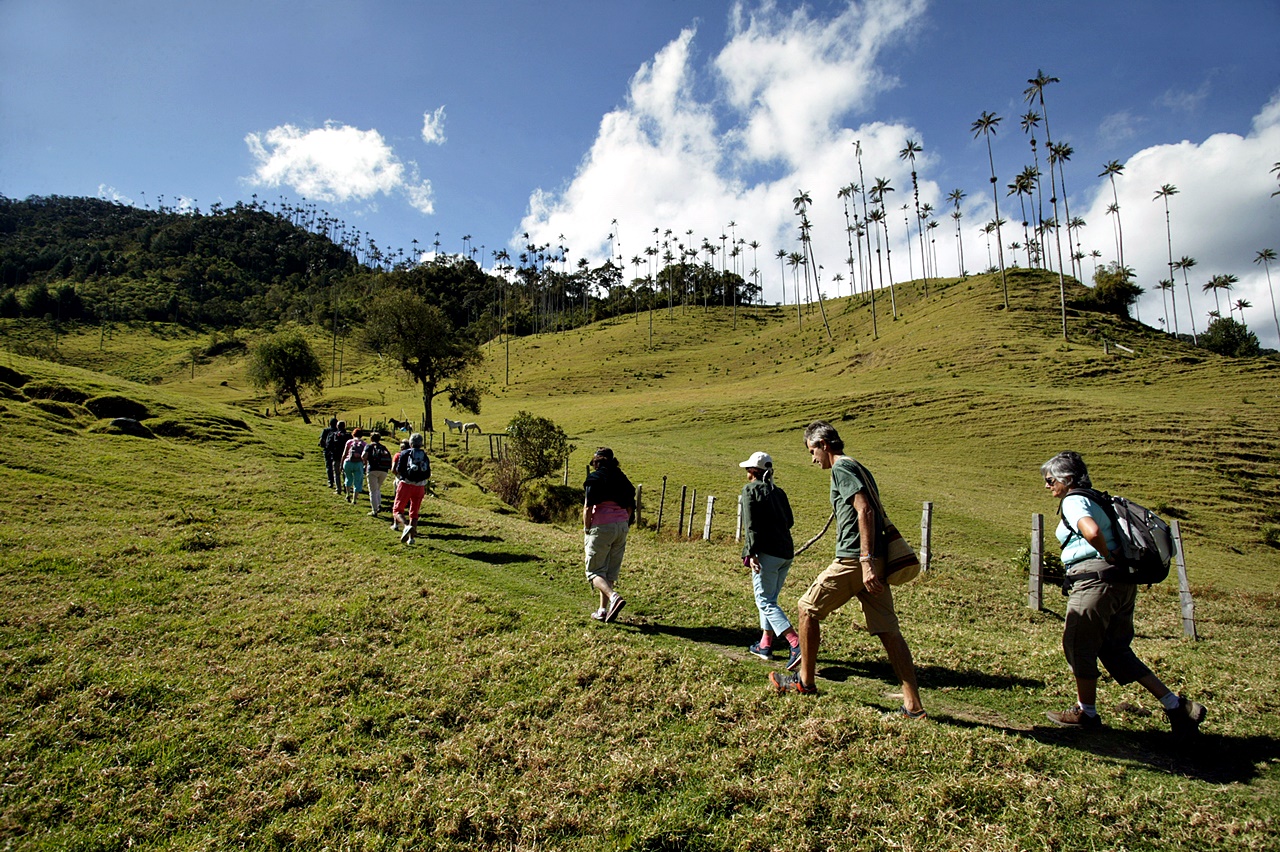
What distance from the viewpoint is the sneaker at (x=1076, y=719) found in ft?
18.3

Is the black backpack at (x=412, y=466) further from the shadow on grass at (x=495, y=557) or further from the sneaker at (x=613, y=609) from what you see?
the sneaker at (x=613, y=609)

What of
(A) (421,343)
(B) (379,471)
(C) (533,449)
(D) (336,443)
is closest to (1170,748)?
(B) (379,471)

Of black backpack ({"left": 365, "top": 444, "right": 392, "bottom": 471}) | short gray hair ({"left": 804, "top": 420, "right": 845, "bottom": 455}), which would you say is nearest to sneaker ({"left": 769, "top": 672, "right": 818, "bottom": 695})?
short gray hair ({"left": 804, "top": 420, "right": 845, "bottom": 455})

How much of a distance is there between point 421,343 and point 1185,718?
52.0m

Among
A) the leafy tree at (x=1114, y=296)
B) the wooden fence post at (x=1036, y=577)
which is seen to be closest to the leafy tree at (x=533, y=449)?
the wooden fence post at (x=1036, y=577)

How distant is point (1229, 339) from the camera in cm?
8538

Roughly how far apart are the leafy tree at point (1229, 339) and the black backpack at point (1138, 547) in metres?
106

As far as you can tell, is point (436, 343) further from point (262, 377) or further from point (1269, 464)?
point (1269, 464)

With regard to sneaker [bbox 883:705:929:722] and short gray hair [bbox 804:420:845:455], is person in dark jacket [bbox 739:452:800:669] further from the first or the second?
sneaker [bbox 883:705:929:722]

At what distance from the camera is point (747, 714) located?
18.3 feet

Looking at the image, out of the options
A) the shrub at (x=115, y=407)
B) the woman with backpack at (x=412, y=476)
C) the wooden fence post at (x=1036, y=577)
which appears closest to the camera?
the wooden fence post at (x=1036, y=577)

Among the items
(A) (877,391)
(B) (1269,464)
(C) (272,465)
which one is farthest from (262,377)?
(B) (1269,464)

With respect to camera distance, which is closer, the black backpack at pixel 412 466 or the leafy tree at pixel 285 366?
the black backpack at pixel 412 466

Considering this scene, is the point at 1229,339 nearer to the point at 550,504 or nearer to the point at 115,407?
the point at 550,504
